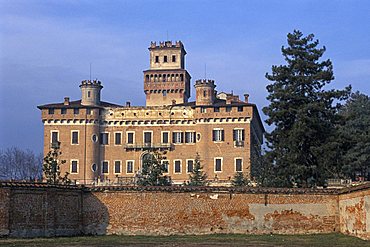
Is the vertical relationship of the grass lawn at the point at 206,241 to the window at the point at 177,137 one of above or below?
below

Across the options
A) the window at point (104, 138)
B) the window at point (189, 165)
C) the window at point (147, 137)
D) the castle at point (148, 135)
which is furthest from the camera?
the window at point (104, 138)

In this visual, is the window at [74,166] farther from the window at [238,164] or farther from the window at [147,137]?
the window at [238,164]

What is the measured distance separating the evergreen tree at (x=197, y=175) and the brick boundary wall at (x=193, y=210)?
85.1 feet

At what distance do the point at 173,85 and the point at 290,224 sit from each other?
50.9 m

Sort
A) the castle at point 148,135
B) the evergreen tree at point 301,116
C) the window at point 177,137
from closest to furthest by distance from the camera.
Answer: the evergreen tree at point 301,116
the castle at point 148,135
the window at point 177,137

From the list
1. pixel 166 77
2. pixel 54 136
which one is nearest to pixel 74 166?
pixel 54 136

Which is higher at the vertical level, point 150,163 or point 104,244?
point 150,163

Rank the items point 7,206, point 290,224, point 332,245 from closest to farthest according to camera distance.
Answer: point 332,245
point 7,206
point 290,224

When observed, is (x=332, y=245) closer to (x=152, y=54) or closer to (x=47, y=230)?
(x=47, y=230)

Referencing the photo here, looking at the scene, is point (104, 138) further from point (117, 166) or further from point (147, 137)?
point (147, 137)

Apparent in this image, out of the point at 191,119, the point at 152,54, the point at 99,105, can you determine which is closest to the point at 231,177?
the point at 191,119

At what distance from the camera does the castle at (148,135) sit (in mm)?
67062

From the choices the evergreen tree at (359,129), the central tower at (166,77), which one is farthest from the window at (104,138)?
the evergreen tree at (359,129)

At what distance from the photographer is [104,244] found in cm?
2462
